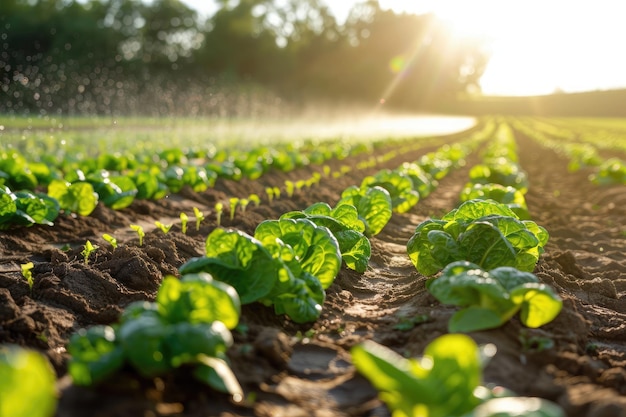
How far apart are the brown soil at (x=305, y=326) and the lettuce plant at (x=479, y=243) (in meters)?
0.27

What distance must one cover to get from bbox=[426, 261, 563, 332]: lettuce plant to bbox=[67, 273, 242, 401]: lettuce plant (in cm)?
121

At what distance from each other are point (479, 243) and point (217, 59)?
2280 inches

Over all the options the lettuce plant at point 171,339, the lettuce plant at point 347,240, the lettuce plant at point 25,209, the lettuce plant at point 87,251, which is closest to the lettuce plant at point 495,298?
the lettuce plant at point 171,339

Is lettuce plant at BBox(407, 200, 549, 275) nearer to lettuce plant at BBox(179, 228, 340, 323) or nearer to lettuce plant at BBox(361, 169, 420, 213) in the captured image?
lettuce plant at BBox(179, 228, 340, 323)

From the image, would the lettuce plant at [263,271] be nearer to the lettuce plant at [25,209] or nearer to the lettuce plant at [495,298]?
the lettuce plant at [495,298]

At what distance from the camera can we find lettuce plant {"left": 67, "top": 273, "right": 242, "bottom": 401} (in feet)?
7.41

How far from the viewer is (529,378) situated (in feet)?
9.57

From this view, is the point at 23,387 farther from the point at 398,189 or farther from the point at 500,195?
the point at 398,189

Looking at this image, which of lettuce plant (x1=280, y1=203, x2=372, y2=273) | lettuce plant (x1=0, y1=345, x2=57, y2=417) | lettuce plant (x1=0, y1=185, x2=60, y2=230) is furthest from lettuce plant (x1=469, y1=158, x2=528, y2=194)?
lettuce plant (x1=0, y1=345, x2=57, y2=417)

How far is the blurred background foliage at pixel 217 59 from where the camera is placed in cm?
3759

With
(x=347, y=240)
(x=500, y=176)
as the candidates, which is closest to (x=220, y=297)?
(x=347, y=240)

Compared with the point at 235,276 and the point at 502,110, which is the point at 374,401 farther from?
the point at 502,110

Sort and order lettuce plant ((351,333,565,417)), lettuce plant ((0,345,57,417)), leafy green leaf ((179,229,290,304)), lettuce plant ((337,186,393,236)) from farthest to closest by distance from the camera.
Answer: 1. lettuce plant ((337,186,393,236))
2. leafy green leaf ((179,229,290,304))
3. lettuce plant ((351,333,565,417))
4. lettuce plant ((0,345,57,417))

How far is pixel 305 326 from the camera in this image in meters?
3.79
